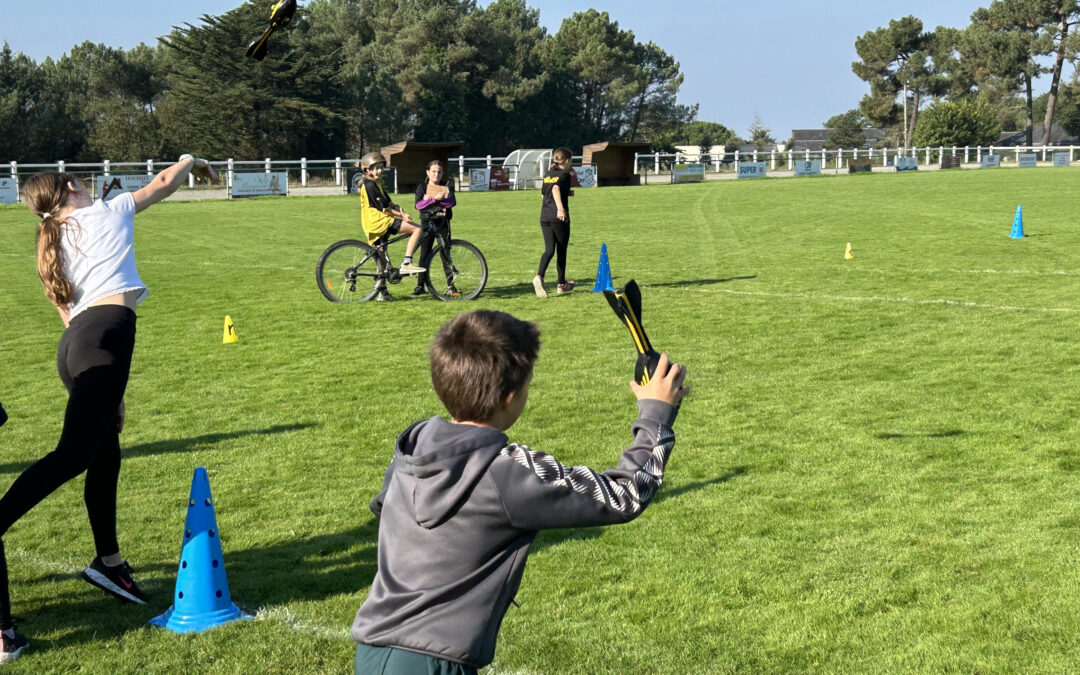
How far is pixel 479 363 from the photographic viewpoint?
7.88ft

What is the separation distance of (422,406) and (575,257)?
10645mm

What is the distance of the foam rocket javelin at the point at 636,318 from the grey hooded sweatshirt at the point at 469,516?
0.26 feet

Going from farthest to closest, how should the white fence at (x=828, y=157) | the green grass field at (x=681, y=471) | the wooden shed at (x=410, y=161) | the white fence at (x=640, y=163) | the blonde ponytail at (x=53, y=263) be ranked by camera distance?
the white fence at (x=828, y=157)
the wooden shed at (x=410, y=161)
the white fence at (x=640, y=163)
the blonde ponytail at (x=53, y=263)
the green grass field at (x=681, y=471)

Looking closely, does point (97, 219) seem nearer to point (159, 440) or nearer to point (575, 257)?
point (159, 440)

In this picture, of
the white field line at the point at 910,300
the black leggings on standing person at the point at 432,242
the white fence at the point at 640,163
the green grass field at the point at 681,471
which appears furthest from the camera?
the white fence at the point at 640,163

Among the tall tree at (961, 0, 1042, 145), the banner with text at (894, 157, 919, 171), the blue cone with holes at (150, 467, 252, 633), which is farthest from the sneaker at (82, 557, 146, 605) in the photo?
the tall tree at (961, 0, 1042, 145)

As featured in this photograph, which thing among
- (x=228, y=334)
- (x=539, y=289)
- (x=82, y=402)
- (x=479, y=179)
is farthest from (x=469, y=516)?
(x=479, y=179)

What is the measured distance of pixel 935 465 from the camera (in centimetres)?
612

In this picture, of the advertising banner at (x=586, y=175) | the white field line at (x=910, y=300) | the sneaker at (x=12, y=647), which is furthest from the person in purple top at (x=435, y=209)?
the advertising banner at (x=586, y=175)

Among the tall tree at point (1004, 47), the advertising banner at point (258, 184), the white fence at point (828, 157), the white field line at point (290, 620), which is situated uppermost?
the tall tree at point (1004, 47)

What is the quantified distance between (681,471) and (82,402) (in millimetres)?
3279

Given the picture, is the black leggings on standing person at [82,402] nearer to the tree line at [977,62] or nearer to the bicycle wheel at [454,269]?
the bicycle wheel at [454,269]

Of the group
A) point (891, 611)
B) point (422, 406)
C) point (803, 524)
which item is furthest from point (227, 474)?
point (891, 611)

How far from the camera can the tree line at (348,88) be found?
6378 centimetres
